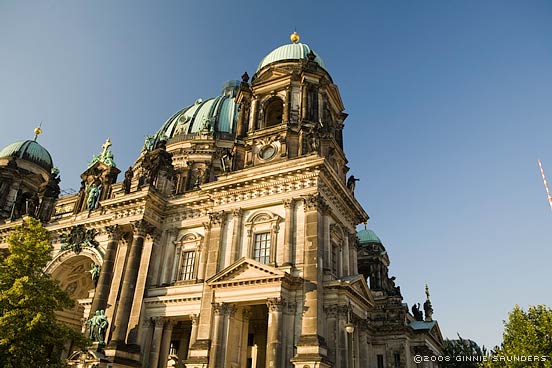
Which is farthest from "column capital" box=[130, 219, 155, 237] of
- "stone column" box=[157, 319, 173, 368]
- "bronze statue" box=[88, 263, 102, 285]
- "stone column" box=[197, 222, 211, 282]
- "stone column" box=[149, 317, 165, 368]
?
"stone column" box=[157, 319, 173, 368]

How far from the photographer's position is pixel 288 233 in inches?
1054

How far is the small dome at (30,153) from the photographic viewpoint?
2029 inches

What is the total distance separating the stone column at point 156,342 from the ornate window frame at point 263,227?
779cm

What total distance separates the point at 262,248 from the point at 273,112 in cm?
1244

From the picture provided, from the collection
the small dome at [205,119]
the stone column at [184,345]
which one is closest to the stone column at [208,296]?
the stone column at [184,345]

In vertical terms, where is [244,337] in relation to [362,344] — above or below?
below

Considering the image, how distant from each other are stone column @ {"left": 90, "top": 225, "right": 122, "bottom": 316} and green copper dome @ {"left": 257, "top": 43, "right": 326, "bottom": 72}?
17.2 meters

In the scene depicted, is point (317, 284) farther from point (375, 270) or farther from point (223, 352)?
point (375, 270)

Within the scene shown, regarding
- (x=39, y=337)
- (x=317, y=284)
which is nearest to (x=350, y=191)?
(x=317, y=284)

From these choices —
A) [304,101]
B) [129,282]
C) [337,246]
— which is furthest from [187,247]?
[304,101]

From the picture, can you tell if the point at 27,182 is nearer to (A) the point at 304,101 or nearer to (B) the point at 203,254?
(B) the point at 203,254

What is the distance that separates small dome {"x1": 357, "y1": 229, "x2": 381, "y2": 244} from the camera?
52.8 m

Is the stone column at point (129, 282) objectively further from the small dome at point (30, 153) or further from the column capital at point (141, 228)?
the small dome at point (30, 153)

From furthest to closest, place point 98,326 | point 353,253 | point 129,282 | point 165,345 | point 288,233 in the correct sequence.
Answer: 1. point 353,253
2. point 129,282
3. point 165,345
4. point 98,326
5. point 288,233
